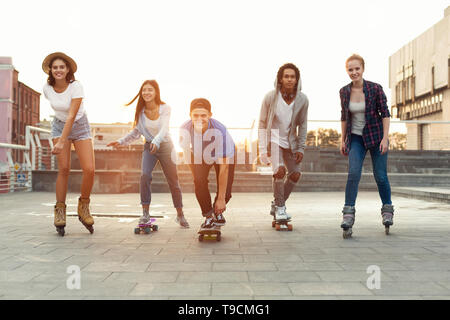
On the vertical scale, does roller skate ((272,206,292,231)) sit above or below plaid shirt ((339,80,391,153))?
below

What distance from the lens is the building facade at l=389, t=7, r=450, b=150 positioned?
30620 millimetres

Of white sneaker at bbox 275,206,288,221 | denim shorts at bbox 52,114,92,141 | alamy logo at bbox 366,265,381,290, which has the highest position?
denim shorts at bbox 52,114,92,141

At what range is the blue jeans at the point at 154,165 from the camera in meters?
4.68

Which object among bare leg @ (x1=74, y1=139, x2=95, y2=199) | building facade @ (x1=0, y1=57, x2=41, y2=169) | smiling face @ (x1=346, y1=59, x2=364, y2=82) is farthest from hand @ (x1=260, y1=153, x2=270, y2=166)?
building facade @ (x1=0, y1=57, x2=41, y2=169)

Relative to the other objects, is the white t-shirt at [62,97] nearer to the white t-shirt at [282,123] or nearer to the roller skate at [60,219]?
the roller skate at [60,219]

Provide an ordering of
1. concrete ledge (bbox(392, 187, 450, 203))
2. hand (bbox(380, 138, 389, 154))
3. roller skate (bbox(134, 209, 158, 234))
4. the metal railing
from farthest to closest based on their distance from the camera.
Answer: the metal railing
concrete ledge (bbox(392, 187, 450, 203))
roller skate (bbox(134, 209, 158, 234))
hand (bbox(380, 138, 389, 154))

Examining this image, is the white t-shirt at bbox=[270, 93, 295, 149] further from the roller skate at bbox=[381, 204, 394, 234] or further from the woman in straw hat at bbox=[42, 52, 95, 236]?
the woman in straw hat at bbox=[42, 52, 95, 236]

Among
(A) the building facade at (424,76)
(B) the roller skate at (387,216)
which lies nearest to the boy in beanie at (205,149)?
(B) the roller skate at (387,216)

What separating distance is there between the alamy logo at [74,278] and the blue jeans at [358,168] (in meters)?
2.66

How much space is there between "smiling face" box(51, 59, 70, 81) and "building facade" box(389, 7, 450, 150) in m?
30.8

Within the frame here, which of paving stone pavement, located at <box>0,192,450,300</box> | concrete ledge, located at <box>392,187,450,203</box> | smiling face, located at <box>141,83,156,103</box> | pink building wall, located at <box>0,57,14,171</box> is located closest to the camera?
paving stone pavement, located at <box>0,192,450,300</box>
